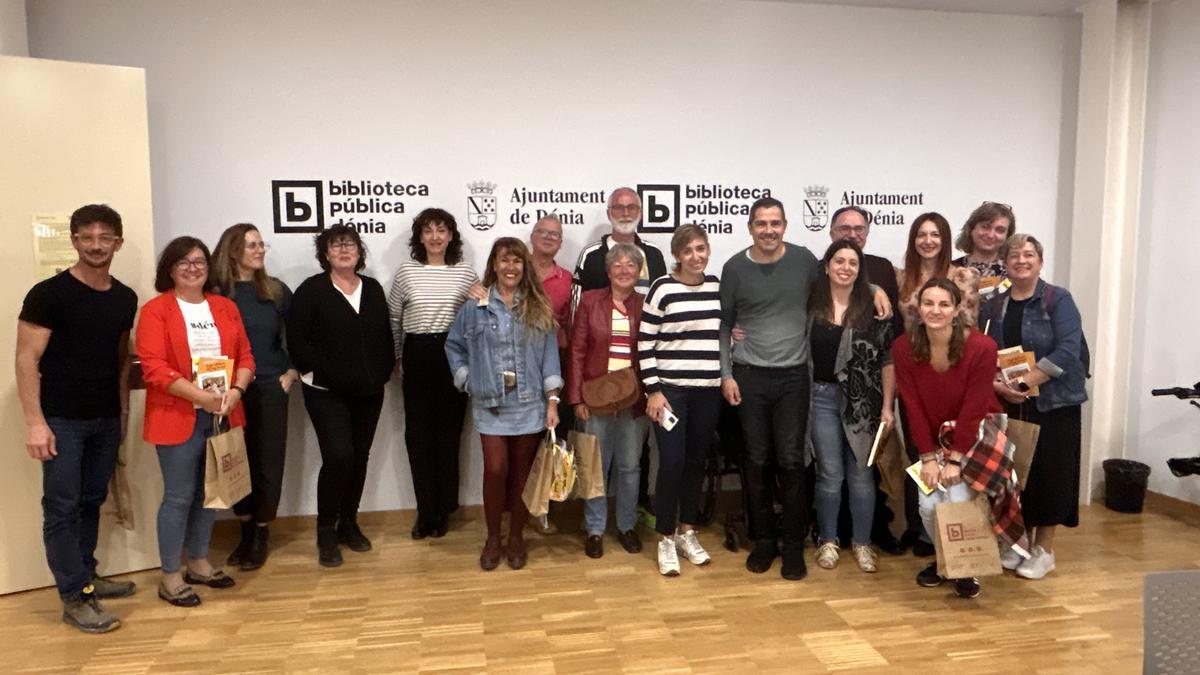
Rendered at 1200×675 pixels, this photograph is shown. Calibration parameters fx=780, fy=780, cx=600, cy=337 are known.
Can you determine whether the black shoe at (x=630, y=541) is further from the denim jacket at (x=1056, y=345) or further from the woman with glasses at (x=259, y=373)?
the denim jacket at (x=1056, y=345)

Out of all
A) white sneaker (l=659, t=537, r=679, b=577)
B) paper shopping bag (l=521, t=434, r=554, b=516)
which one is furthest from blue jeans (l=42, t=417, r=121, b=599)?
white sneaker (l=659, t=537, r=679, b=577)

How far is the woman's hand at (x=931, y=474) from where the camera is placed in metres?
3.30

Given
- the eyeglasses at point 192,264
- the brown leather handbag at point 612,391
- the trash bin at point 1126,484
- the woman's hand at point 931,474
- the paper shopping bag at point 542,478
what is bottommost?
the trash bin at point 1126,484

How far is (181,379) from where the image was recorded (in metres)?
3.18

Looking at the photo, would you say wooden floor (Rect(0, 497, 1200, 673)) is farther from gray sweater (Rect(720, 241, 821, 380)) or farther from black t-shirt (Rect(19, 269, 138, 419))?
gray sweater (Rect(720, 241, 821, 380))

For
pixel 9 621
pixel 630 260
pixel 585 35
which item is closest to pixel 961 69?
pixel 585 35

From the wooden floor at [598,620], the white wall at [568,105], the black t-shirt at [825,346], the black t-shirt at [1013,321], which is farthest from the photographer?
the white wall at [568,105]

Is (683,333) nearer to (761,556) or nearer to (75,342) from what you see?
(761,556)

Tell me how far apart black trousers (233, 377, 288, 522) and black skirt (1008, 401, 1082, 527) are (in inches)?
139

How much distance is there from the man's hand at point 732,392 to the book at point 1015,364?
117cm

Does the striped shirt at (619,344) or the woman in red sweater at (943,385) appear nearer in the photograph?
the woman in red sweater at (943,385)

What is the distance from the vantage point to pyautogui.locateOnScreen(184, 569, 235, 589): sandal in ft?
11.7

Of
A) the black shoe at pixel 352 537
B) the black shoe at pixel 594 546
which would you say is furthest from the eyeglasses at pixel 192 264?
the black shoe at pixel 594 546

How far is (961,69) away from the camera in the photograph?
491 centimetres
